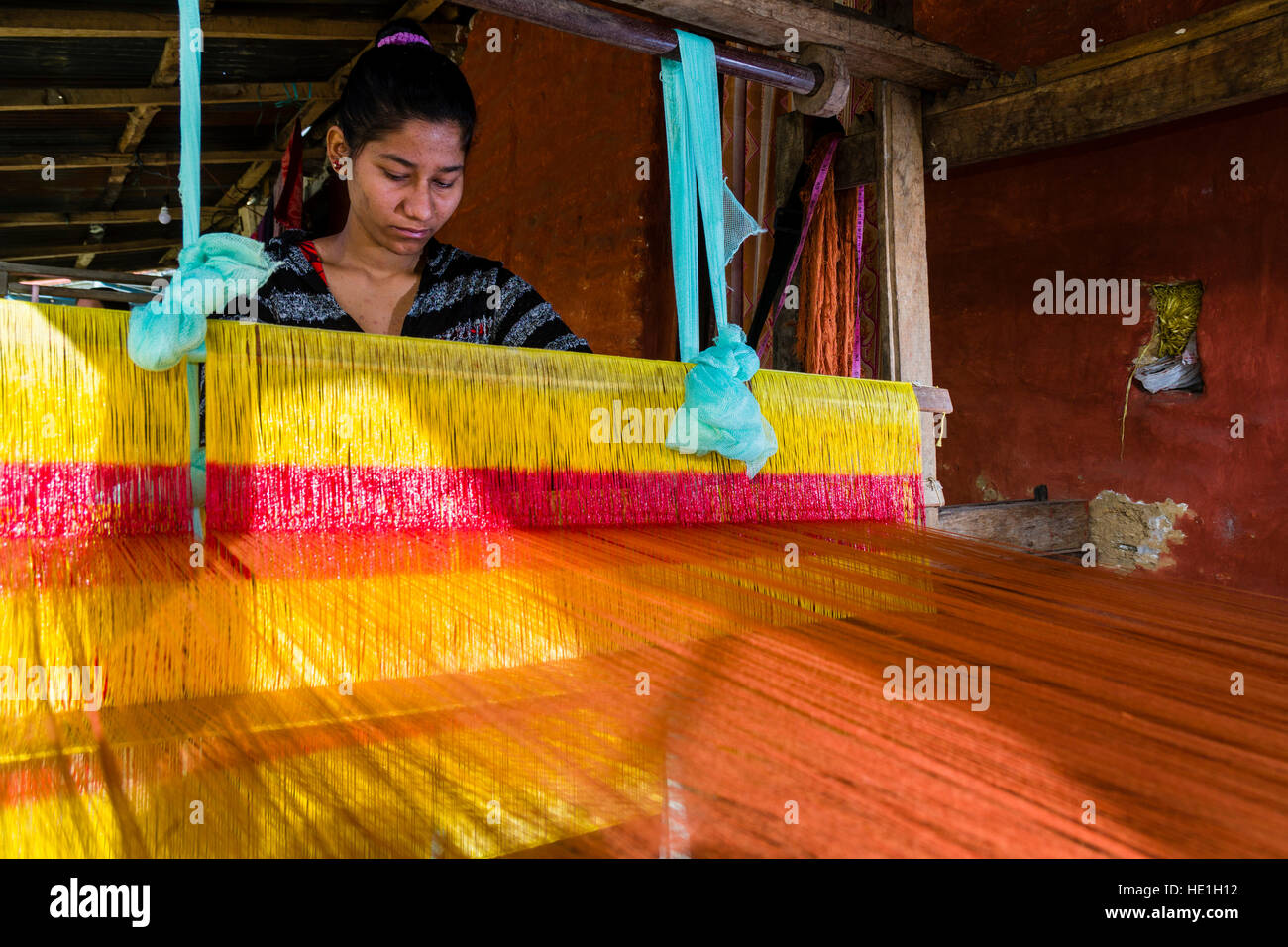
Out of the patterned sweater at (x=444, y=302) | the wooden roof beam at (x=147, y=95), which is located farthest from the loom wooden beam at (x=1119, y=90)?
the wooden roof beam at (x=147, y=95)

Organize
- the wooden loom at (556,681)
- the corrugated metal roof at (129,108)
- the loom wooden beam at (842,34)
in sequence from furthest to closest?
the corrugated metal roof at (129,108)
the loom wooden beam at (842,34)
the wooden loom at (556,681)

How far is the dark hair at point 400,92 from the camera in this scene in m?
2.02

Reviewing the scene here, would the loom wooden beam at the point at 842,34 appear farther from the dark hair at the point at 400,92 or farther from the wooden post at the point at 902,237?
the dark hair at the point at 400,92

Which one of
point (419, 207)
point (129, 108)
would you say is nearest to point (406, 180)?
point (419, 207)

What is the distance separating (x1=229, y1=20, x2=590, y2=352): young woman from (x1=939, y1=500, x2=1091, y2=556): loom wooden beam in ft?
4.00

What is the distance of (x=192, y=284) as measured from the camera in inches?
51.9

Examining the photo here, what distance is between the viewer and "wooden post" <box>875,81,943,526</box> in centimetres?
264

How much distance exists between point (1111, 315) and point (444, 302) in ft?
10.5

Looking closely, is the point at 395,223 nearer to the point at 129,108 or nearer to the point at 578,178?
the point at 578,178

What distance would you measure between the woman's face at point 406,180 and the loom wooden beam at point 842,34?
1.81ft

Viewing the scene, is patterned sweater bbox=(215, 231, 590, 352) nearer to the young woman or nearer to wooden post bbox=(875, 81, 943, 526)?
the young woman

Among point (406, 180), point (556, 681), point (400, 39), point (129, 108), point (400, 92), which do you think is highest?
point (129, 108)
